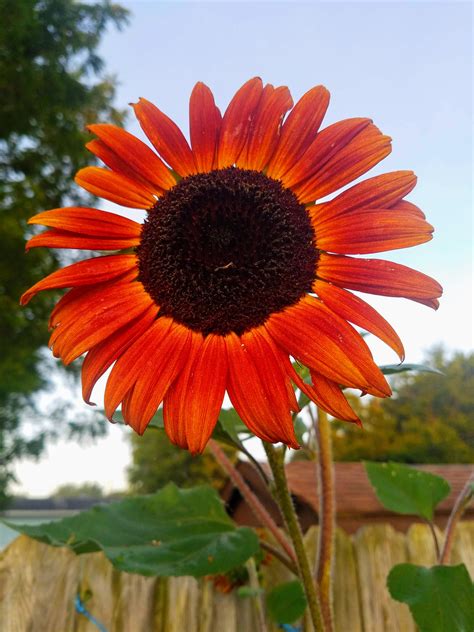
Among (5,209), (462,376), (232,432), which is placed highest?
(5,209)

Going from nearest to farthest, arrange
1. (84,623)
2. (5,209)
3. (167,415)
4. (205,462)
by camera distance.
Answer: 1. (167,415)
2. (84,623)
3. (5,209)
4. (205,462)

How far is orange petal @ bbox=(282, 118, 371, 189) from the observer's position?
524 mm

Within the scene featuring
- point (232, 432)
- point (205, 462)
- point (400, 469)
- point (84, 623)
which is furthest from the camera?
point (205, 462)

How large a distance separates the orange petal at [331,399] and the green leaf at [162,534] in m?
0.38

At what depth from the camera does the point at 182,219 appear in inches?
21.8

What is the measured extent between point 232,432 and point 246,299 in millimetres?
231

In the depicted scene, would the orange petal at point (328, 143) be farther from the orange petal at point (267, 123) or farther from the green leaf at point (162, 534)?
the green leaf at point (162, 534)

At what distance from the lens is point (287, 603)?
99cm

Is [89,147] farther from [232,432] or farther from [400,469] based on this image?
[400,469]

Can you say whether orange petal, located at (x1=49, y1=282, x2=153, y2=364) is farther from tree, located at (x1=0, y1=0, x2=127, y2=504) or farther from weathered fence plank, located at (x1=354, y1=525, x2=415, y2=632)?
tree, located at (x1=0, y1=0, x2=127, y2=504)

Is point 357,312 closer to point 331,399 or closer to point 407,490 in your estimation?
point 331,399

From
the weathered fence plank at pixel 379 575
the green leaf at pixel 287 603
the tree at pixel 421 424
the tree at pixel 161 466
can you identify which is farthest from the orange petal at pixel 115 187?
the tree at pixel 161 466

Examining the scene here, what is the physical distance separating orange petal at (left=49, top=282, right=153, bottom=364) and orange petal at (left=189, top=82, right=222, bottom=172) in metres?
0.15

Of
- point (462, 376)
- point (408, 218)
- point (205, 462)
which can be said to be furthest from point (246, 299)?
point (462, 376)
